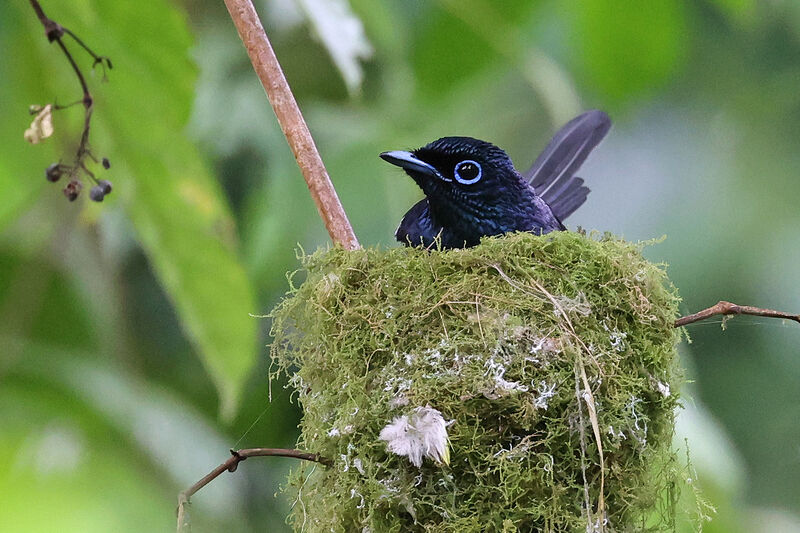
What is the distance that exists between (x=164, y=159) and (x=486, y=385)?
85cm

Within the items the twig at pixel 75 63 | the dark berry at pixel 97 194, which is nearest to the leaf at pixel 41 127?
the twig at pixel 75 63

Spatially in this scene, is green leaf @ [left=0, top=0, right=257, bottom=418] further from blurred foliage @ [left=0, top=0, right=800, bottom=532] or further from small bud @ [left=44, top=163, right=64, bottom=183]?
small bud @ [left=44, top=163, right=64, bottom=183]

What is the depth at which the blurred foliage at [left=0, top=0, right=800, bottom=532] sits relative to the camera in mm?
2125

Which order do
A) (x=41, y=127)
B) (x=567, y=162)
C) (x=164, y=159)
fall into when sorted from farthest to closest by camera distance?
(x=567, y=162), (x=164, y=159), (x=41, y=127)

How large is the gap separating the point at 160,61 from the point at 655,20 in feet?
5.13

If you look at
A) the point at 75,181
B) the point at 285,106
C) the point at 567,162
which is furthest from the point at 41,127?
the point at 567,162

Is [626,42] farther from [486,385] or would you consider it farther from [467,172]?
[486,385]

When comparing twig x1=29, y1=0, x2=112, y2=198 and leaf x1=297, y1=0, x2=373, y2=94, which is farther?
leaf x1=297, y1=0, x2=373, y2=94

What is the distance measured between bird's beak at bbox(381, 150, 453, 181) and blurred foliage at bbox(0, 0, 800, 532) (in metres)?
0.22

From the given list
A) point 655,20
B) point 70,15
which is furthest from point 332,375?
point 655,20

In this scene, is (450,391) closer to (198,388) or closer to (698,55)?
(198,388)

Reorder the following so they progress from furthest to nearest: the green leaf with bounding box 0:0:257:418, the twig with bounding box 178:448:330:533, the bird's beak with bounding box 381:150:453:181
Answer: the bird's beak with bounding box 381:150:453:181
the green leaf with bounding box 0:0:257:418
the twig with bounding box 178:448:330:533

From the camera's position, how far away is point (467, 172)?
9.24 feet

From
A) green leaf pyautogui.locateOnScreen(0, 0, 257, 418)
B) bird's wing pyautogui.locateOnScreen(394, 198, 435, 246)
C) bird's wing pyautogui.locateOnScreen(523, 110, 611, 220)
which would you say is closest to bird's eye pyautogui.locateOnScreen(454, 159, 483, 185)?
bird's wing pyautogui.locateOnScreen(394, 198, 435, 246)
